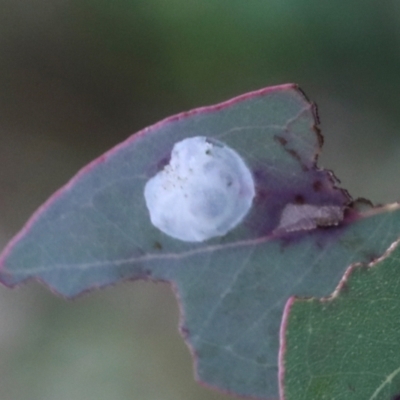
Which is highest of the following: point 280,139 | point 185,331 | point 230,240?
point 280,139

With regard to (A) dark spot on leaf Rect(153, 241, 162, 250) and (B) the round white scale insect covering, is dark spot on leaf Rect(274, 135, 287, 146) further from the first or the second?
(A) dark spot on leaf Rect(153, 241, 162, 250)

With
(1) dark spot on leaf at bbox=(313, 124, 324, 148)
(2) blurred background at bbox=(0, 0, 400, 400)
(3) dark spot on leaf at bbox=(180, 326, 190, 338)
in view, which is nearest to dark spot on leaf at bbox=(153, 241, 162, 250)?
(3) dark spot on leaf at bbox=(180, 326, 190, 338)

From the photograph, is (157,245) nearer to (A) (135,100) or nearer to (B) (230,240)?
(B) (230,240)

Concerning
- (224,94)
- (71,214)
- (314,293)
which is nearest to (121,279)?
(71,214)

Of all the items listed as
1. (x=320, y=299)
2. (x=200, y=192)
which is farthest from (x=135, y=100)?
(x=320, y=299)

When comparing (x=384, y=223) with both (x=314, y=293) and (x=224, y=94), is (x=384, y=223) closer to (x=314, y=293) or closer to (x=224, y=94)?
(x=314, y=293)

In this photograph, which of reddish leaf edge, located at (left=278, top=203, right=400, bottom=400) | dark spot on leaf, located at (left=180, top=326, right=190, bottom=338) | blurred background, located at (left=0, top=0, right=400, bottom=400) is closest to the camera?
reddish leaf edge, located at (left=278, top=203, right=400, bottom=400)
